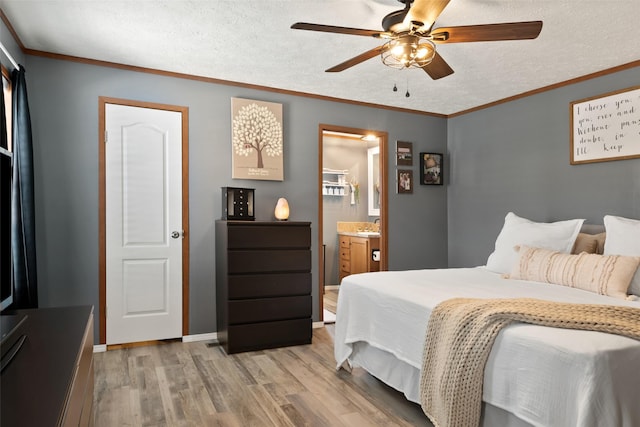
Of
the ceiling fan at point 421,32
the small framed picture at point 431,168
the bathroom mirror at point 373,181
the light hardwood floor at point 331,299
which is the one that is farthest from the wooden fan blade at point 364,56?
the bathroom mirror at point 373,181

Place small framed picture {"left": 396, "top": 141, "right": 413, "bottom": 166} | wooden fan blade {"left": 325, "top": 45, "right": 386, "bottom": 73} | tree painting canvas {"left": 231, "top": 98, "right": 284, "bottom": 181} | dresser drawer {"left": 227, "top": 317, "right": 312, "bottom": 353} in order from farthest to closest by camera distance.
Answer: small framed picture {"left": 396, "top": 141, "right": 413, "bottom": 166}, tree painting canvas {"left": 231, "top": 98, "right": 284, "bottom": 181}, dresser drawer {"left": 227, "top": 317, "right": 312, "bottom": 353}, wooden fan blade {"left": 325, "top": 45, "right": 386, "bottom": 73}

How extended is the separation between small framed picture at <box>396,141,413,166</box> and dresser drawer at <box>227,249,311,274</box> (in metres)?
1.77

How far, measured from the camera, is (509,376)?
1.74 metres

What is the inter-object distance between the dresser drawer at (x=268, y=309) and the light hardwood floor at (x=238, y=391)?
0.28 metres

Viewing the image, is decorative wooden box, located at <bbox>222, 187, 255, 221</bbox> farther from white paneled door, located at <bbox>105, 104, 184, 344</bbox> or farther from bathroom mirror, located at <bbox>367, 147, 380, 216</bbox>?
bathroom mirror, located at <bbox>367, 147, 380, 216</bbox>

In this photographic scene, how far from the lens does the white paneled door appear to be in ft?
11.3

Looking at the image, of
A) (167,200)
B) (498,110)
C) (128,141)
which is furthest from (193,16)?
(498,110)

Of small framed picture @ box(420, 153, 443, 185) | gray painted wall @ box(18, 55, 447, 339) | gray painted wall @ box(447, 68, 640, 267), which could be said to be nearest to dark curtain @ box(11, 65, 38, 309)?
gray painted wall @ box(18, 55, 447, 339)

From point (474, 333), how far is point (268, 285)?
2.03 meters

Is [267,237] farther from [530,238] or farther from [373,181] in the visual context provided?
[373,181]

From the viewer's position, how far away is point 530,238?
130 inches

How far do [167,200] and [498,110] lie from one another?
138 inches

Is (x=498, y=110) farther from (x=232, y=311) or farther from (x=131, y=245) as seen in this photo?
(x=131, y=245)

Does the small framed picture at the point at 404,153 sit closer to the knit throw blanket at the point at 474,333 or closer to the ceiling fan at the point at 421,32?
the ceiling fan at the point at 421,32
